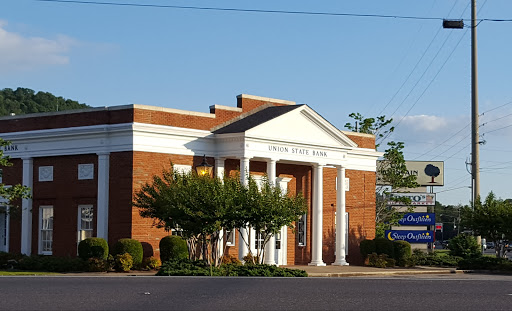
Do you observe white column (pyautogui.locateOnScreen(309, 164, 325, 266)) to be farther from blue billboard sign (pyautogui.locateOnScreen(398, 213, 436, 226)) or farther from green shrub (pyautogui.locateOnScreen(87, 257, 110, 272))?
green shrub (pyautogui.locateOnScreen(87, 257, 110, 272))

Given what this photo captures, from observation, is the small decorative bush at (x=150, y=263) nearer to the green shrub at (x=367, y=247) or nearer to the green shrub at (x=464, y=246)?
the green shrub at (x=367, y=247)

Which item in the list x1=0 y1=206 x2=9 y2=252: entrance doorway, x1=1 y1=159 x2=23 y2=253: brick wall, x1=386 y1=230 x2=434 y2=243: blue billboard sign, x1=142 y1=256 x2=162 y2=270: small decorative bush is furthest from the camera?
x1=386 y1=230 x2=434 y2=243: blue billboard sign

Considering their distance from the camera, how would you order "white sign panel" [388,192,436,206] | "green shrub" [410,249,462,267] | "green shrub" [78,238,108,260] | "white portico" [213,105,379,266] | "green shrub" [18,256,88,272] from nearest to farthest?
1. "green shrub" [18,256,88,272]
2. "green shrub" [78,238,108,260]
3. "white portico" [213,105,379,266]
4. "green shrub" [410,249,462,267]
5. "white sign panel" [388,192,436,206]

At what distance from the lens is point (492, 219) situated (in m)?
43.1

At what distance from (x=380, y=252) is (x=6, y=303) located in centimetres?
3027

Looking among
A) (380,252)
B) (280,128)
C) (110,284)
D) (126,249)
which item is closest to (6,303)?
(110,284)

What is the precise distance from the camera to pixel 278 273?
29.8 m

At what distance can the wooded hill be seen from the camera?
87.9 metres

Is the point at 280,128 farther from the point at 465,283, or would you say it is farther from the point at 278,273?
the point at 465,283

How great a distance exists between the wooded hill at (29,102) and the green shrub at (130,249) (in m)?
51.2

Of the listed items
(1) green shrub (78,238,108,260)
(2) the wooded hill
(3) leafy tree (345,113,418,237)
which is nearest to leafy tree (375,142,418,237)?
(3) leafy tree (345,113,418,237)

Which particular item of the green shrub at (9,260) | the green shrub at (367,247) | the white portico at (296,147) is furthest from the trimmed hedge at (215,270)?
the green shrub at (367,247)

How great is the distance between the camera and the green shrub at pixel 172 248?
36344 millimetres

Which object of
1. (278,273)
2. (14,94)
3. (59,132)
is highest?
(14,94)
